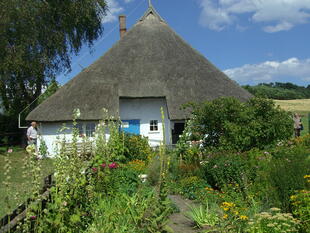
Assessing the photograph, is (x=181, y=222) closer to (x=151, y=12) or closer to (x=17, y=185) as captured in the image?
(x=17, y=185)

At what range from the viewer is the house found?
18.8 m

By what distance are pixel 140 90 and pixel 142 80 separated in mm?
763

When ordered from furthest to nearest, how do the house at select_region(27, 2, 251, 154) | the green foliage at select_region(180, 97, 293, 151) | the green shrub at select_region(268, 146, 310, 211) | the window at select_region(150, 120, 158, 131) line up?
1. the window at select_region(150, 120, 158, 131)
2. the house at select_region(27, 2, 251, 154)
3. the green foliage at select_region(180, 97, 293, 151)
4. the green shrub at select_region(268, 146, 310, 211)

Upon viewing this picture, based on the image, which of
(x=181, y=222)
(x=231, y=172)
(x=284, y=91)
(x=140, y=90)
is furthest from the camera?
(x=284, y=91)

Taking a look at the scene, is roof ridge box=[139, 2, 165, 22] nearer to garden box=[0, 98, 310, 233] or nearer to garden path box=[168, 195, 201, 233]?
garden box=[0, 98, 310, 233]

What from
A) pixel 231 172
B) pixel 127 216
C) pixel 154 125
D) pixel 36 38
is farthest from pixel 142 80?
pixel 127 216

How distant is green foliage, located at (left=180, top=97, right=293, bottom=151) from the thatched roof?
25.4 feet

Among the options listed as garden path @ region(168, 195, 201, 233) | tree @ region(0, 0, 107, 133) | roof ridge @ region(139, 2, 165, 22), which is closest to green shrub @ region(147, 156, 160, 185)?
garden path @ region(168, 195, 201, 233)

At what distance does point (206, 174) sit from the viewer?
27.8 feet

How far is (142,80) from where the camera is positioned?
19.9m

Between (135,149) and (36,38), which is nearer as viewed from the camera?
(135,149)

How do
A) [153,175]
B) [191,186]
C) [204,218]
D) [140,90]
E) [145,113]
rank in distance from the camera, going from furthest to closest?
1. [145,113]
2. [140,90]
3. [153,175]
4. [191,186]
5. [204,218]

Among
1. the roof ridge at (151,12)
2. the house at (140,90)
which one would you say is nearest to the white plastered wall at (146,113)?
the house at (140,90)

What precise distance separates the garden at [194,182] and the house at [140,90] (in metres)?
6.73
